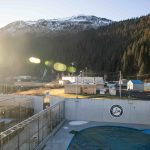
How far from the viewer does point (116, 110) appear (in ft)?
58.0

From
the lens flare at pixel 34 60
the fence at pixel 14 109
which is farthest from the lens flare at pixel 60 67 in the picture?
the fence at pixel 14 109

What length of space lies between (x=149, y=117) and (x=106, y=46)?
70.7 m

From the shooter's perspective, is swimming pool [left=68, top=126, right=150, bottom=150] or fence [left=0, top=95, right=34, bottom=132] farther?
fence [left=0, top=95, right=34, bottom=132]

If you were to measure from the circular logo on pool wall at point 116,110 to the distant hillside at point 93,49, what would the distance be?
4655cm

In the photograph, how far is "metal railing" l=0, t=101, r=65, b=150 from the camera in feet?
28.3

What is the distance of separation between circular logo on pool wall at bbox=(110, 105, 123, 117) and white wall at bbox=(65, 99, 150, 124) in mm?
186

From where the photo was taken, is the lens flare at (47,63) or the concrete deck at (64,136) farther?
the lens flare at (47,63)

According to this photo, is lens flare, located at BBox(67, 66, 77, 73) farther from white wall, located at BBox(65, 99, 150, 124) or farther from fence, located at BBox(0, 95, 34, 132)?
white wall, located at BBox(65, 99, 150, 124)

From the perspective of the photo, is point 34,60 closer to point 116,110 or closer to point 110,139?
point 116,110

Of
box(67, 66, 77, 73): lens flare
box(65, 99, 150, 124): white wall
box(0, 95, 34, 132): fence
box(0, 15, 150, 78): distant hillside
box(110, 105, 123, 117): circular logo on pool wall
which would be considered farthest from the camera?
box(67, 66, 77, 73): lens flare

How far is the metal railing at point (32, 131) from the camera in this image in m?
8.64

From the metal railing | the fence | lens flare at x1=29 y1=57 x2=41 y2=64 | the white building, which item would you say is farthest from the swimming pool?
lens flare at x1=29 y1=57 x2=41 y2=64

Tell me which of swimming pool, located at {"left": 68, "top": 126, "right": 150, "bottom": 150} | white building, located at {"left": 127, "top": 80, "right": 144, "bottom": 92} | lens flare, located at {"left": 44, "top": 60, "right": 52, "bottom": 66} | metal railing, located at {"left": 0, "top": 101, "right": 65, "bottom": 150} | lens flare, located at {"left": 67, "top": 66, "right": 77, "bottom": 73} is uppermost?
lens flare, located at {"left": 44, "top": 60, "right": 52, "bottom": 66}

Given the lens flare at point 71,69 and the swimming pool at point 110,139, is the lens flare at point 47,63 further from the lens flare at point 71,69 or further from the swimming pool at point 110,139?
the swimming pool at point 110,139
